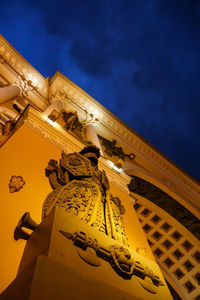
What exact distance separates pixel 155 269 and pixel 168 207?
6275 millimetres

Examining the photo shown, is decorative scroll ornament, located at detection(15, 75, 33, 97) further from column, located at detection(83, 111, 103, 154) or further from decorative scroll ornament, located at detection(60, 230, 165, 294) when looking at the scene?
decorative scroll ornament, located at detection(60, 230, 165, 294)

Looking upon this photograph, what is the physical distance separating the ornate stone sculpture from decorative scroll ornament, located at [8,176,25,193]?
310 mm

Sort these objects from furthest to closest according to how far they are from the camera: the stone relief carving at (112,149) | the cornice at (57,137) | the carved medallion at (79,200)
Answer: the stone relief carving at (112,149) → the cornice at (57,137) → the carved medallion at (79,200)

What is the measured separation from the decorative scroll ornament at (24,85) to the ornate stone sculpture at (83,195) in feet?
14.3

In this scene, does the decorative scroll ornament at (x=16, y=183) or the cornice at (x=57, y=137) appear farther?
the cornice at (x=57, y=137)

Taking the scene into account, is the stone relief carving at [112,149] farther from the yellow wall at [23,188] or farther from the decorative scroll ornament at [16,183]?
the decorative scroll ornament at [16,183]

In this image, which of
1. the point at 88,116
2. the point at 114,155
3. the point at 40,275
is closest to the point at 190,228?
the point at 114,155

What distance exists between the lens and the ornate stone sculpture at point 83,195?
2053mm

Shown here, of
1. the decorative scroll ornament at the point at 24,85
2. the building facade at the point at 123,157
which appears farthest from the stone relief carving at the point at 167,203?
the decorative scroll ornament at the point at 24,85

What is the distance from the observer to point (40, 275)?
41.0 inches

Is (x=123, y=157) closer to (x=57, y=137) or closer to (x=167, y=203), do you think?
(x=167, y=203)

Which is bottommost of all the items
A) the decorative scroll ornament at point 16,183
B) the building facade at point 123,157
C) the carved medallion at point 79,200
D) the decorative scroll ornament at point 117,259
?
the decorative scroll ornament at point 117,259

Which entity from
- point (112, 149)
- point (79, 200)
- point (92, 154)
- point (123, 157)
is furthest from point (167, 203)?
point (79, 200)

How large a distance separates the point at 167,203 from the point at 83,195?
647 cm
